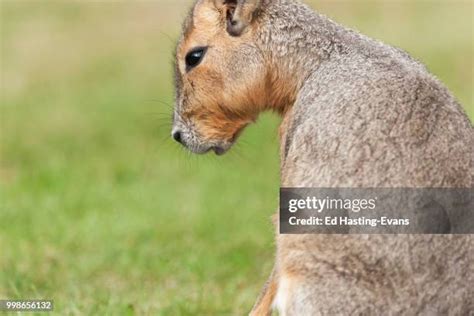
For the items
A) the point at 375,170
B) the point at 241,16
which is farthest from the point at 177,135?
the point at 375,170

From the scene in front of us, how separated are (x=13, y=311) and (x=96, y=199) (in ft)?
14.6

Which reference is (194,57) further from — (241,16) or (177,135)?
(177,135)

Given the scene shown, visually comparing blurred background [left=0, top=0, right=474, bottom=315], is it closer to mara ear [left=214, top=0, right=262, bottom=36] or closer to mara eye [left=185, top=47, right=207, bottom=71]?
mara eye [left=185, top=47, right=207, bottom=71]

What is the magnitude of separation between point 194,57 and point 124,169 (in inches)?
294

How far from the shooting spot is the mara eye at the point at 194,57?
611 centimetres

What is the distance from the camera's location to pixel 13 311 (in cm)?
725

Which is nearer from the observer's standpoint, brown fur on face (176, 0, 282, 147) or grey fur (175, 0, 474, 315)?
grey fur (175, 0, 474, 315)

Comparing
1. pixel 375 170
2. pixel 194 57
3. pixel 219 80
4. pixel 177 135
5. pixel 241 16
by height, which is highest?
pixel 241 16

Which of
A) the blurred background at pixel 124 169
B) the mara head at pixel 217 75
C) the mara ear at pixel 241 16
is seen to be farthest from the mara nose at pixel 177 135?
the blurred background at pixel 124 169

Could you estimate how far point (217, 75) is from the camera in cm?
606

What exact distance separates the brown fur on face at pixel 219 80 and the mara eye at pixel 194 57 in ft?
0.07

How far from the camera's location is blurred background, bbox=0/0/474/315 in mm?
8606

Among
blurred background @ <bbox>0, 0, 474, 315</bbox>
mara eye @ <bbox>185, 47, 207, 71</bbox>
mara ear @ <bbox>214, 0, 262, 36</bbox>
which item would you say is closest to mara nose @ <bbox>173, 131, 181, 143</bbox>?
mara eye @ <bbox>185, 47, 207, 71</bbox>

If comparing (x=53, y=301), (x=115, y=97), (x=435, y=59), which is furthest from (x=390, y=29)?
(x=53, y=301)
